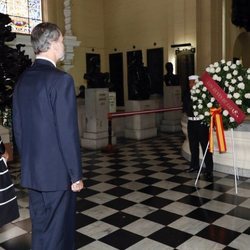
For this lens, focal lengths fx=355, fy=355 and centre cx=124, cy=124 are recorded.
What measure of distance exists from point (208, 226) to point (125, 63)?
49.4ft

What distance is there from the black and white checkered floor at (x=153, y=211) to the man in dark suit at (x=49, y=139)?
3.71 feet

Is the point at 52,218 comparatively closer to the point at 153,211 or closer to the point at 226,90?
the point at 153,211

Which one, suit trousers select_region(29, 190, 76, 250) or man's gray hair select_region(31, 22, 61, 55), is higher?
man's gray hair select_region(31, 22, 61, 55)

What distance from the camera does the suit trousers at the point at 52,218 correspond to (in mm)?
2457

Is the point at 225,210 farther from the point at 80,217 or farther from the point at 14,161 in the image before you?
the point at 14,161

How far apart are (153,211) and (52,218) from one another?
7.31 ft

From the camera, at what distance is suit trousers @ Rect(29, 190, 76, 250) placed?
2.46m

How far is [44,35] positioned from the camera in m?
2.34

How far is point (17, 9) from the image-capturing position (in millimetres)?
15656

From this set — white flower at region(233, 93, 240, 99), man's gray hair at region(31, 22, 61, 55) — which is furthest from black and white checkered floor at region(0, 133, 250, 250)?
man's gray hair at region(31, 22, 61, 55)

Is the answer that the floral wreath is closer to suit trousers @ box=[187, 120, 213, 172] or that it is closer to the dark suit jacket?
suit trousers @ box=[187, 120, 213, 172]

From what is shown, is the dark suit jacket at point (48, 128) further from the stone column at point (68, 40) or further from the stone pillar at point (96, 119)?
the stone column at point (68, 40)

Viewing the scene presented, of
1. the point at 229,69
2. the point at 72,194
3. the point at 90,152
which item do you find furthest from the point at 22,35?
the point at 72,194

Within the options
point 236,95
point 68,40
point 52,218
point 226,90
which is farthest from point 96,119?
point 68,40
